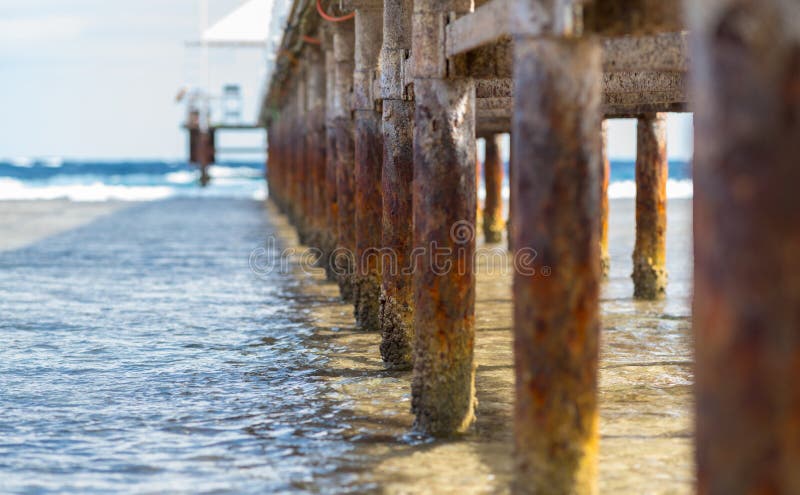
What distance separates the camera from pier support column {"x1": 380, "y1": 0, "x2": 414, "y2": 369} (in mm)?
7082

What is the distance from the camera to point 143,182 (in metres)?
63.5

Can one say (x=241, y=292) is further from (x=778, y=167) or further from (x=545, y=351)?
(x=778, y=167)

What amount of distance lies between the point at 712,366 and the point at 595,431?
143 centimetres

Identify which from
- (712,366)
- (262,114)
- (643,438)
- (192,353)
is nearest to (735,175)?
(712,366)

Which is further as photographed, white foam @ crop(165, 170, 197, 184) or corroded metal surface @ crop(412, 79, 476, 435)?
white foam @ crop(165, 170, 197, 184)

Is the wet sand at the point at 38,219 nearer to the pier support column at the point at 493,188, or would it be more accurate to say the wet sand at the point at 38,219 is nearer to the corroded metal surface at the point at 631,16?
the pier support column at the point at 493,188

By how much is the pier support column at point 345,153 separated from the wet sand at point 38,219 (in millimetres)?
8613

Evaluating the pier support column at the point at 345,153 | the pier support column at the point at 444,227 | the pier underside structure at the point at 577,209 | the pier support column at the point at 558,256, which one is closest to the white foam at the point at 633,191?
the pier support column at the point at 345,153

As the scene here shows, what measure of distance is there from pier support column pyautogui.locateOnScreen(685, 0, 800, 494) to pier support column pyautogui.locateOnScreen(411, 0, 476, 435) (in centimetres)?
288

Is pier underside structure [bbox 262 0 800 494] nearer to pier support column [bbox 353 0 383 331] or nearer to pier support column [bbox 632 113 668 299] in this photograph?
pier support column [bbox 353 0 383 331]

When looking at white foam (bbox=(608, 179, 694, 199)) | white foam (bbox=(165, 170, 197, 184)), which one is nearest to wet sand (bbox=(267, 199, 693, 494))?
white foam (bbox=(608, 179, 694, 199))

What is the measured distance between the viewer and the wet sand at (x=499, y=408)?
4859mm

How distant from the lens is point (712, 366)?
8.23 feet

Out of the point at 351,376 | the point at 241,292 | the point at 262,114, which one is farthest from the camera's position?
the point at 262,114
